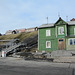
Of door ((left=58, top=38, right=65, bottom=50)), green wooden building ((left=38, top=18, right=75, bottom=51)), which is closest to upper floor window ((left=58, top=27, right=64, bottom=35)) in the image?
green wooden building ((left=38, top=18, right=75, bottom=51))

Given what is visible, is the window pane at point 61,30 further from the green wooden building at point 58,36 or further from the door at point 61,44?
the door at point 61,44

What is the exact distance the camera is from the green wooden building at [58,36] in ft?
83.6

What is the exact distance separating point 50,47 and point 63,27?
5.60 meters

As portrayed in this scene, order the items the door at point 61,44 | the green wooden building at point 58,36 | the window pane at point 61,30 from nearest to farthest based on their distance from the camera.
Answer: the green wooden building at point 58,36, the door at point 61,44, the window pane at point 61,30

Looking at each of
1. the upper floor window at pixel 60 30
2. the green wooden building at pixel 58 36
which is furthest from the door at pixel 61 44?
the upper floor window at pixel 60 30

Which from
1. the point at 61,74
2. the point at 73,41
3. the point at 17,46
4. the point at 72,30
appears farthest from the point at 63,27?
the point at 61,74

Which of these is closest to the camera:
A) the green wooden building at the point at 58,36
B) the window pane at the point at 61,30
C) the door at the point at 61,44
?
the green wooden building at the point at 58,36

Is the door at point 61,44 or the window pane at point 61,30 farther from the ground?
the window pane at point 61,30

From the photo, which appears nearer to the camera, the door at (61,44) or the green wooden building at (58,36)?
the green wooden building at (58,36)

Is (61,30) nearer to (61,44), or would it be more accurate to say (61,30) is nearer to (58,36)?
(58,36)

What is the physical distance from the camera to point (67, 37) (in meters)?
25.5

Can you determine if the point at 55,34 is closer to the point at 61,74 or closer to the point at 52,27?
the point at 52,27

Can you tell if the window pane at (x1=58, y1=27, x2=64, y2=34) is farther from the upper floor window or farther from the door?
the door

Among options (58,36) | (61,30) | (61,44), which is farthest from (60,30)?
(61,44)
